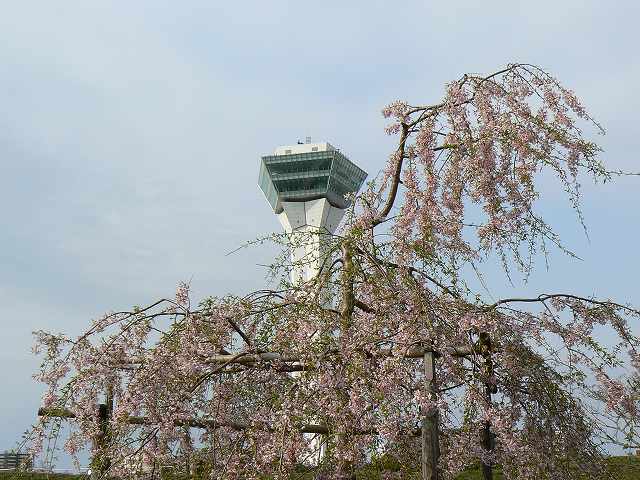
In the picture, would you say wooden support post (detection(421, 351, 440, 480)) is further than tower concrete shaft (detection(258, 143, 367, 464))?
No

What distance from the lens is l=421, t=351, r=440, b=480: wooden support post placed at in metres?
5.98

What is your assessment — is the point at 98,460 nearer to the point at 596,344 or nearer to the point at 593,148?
the point at 596,344

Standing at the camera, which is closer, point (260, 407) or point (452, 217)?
point (260, 407)

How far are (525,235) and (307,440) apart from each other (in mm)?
3203

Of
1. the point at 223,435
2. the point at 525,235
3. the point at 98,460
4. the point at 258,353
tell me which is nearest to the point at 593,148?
the point at 525,235

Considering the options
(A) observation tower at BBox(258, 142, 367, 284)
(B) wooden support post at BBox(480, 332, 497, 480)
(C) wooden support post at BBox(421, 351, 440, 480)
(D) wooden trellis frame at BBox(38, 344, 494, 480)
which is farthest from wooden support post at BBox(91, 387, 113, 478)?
(A) observation tower at BBox(258, 142, 367, 284)

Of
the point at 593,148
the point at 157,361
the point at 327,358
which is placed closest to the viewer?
the point at 327,358

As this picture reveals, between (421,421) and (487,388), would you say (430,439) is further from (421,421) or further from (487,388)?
(487,388)

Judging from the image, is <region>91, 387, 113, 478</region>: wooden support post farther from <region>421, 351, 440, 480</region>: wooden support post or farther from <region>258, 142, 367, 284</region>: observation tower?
<region>258, 142, 367, 284</region>: observation tower

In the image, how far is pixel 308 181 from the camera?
62.1 m

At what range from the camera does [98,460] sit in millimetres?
7184

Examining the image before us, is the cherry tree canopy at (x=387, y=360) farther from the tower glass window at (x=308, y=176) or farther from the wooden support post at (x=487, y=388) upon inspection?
the tower glass window at (x=308, y=176)

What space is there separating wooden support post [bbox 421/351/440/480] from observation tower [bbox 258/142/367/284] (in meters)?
53.8

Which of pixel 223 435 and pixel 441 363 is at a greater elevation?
pixel 441 363
